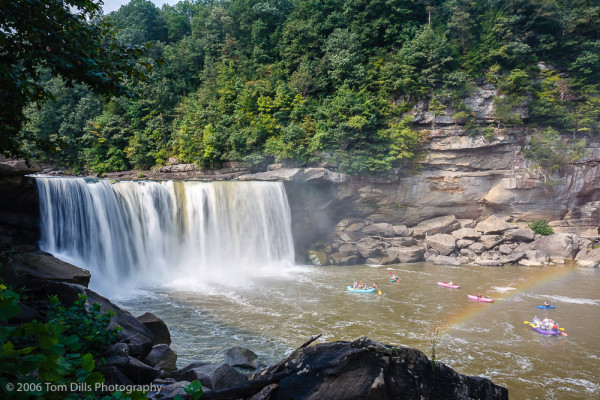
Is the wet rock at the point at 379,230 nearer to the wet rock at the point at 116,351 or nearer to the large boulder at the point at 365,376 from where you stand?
the large boulder at the point at 365,376

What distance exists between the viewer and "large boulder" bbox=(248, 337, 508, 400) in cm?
432

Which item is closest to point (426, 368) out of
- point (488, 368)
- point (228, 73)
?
point (488, 368)

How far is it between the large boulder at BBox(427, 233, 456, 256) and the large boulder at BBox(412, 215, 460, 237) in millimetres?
693

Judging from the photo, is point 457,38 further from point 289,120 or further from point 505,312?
point 505,312

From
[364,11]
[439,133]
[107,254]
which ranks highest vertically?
[364,11]

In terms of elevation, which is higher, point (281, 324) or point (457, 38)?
point (457, 38)

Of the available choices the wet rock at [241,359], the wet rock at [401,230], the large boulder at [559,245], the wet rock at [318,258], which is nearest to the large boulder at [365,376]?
the wet rock at [241,359]

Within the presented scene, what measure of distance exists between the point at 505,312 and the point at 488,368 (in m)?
5.32

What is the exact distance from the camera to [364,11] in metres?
28.9

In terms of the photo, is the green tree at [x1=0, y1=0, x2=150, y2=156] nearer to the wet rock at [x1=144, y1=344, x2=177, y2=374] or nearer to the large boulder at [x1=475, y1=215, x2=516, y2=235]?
the wet rock at [x1=144, y1=344, x2=177, y2=374]

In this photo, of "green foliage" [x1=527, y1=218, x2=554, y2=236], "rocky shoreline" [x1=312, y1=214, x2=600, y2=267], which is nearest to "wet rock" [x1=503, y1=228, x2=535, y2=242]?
"rocky shoreline" [x1=312, y1=214, x2=600, y2=267]

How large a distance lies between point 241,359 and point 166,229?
39.8 feet

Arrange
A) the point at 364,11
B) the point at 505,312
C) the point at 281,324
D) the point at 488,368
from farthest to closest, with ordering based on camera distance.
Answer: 1. the point at 364,11
2. the point at 505,312
3. the point at 281,324
4. the point at 488,368

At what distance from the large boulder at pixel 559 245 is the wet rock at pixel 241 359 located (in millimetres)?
20508
